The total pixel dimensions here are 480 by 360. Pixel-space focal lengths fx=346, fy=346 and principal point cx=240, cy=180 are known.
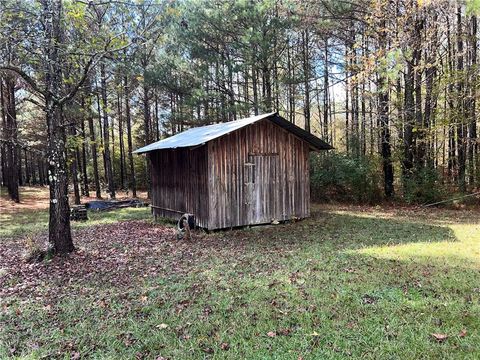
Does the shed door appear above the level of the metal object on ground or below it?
above

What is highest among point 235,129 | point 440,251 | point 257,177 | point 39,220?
point 235,129

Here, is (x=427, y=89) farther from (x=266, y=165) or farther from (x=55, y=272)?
(x=55, y=272)

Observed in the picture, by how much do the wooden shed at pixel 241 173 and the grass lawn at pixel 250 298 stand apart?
194 centimetres

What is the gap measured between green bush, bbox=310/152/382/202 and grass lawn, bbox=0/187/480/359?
23.4 ft

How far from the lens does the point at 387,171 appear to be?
1678 centimetres

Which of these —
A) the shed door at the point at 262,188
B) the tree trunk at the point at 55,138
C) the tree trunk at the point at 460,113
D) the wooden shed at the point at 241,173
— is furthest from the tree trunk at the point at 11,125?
the tree trunk at the point at 460,113

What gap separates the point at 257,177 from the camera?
11.5 meters

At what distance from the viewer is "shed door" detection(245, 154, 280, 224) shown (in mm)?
11383

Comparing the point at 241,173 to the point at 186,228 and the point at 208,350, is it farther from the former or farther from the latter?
the point at 208,350

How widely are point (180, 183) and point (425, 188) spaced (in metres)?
10.6

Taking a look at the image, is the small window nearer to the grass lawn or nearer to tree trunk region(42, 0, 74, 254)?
the grass lawn

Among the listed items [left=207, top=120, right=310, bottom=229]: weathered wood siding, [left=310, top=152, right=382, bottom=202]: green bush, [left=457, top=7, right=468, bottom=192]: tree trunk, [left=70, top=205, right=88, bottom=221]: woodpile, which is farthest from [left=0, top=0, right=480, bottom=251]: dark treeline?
[left=207, top=120, right=310, bottom=229]: weathered wood siding

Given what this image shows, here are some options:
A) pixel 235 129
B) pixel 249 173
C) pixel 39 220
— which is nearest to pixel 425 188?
pixel 249 173

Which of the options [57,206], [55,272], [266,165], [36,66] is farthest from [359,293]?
[36,66]
